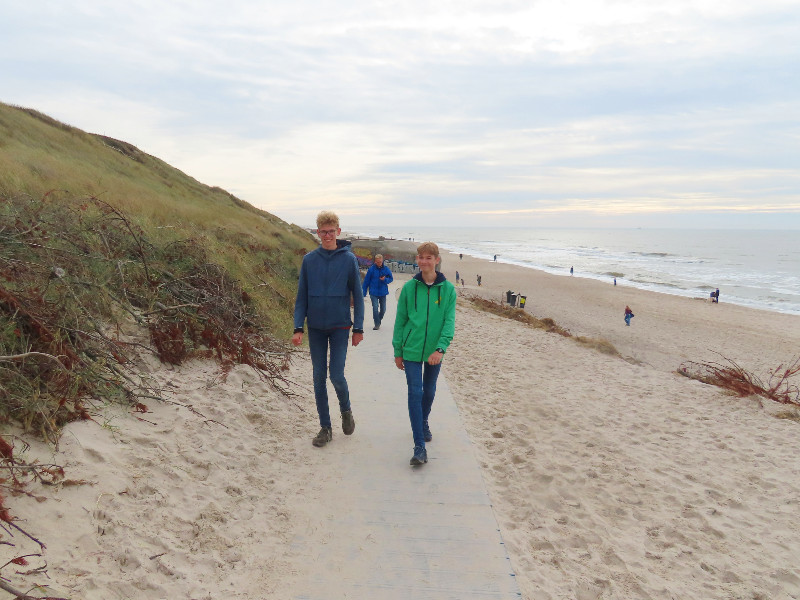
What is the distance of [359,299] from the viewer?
4.34 meters

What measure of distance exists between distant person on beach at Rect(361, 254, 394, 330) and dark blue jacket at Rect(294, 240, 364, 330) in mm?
5357

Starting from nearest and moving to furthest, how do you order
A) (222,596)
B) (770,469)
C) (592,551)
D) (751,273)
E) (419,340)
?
(222,596) < (592,551) < (419,340) < (770,469) < (751,273)

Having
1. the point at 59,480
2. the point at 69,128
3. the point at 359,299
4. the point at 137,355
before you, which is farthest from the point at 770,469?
the point at 69,128

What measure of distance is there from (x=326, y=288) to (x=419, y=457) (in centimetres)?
174

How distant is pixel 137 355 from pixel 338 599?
10.5 ft

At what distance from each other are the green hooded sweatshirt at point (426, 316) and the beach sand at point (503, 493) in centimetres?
133

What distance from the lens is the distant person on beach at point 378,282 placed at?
9961 millimetres

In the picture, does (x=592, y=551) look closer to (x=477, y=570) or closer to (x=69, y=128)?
(x=477, y=570)

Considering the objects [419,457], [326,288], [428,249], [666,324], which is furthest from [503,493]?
[666,324]

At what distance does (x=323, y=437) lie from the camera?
446cm

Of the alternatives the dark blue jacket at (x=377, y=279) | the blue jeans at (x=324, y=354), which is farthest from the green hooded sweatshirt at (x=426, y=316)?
the dark blue jacket at (x=377, y=279)

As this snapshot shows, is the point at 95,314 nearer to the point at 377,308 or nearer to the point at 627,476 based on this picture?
the point at 627,476

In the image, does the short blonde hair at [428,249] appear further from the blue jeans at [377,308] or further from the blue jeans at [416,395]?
the blue jeans at [377,308]

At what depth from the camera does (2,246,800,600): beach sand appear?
8.44ft
